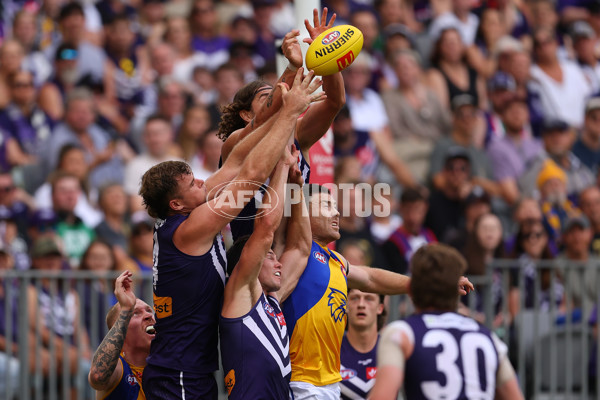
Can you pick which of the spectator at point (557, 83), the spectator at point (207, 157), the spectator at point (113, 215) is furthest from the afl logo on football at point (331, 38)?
the spectator at point (557, 83)

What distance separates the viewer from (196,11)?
14945 mm

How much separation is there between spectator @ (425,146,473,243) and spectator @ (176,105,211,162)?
3.18m

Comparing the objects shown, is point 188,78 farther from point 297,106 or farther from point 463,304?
point 297,106

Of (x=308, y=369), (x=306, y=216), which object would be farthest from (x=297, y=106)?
(x=308, y=369)

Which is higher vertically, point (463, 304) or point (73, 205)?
point (73, 205)

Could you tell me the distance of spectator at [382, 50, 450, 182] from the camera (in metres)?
13.6

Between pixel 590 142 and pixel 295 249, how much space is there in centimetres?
920

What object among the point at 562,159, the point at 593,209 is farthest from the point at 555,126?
the point at 593,209

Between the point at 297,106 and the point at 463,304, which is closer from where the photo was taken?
the point at 297,106

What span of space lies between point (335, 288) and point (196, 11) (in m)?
8.99

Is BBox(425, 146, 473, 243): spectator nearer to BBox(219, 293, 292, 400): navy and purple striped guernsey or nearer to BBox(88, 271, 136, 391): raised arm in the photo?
BBox(219, 293, 292, 400): navy and purple striped guernsey

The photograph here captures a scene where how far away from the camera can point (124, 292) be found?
629 cm

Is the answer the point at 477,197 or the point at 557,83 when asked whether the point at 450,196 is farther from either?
the point at 557,83

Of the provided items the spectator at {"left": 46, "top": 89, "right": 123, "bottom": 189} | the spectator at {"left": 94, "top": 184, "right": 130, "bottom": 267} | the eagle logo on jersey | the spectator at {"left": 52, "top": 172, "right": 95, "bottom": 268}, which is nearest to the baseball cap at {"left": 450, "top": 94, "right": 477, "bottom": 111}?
the spectator at {"left": 46, "top": 89, "right": 123, "bottom": 189}
